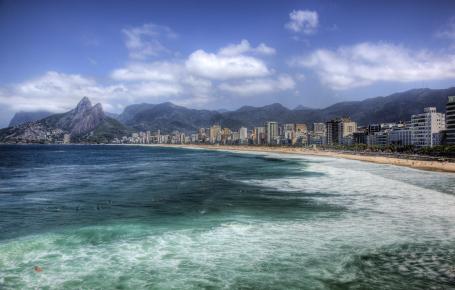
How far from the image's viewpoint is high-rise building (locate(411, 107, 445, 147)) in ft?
550

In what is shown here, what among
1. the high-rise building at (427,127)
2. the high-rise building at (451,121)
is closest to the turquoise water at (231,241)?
the high-rise building at (451,121)

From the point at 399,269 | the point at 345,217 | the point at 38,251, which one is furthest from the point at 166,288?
the point at 345,217

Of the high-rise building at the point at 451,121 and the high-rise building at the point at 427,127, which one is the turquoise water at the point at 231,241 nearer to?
the high-rise building at the point at 451,121

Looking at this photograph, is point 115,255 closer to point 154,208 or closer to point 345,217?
point 154,208

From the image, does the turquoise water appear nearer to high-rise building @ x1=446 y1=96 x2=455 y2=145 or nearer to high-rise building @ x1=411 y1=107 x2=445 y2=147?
high-rise building @ x1=446 y1=96 x2=455 y2=145

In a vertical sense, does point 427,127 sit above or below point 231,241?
above

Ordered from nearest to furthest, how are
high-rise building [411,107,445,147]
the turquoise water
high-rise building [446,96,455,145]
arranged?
the turquoise water < high-rise building [446,96,455,145] < high-rise building [411,107,445,147]

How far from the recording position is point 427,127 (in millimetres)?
170625

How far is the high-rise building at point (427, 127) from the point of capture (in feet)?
550

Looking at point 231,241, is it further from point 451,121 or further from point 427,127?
point 427,127

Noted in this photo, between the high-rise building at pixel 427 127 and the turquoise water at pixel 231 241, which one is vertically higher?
the high-rise building at pixel 427 127

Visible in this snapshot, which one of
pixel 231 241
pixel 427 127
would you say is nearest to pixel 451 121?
pixel 427 127

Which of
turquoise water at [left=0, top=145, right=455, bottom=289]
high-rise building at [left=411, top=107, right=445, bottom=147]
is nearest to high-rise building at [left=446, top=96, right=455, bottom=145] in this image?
high-rise building at [left=411, top=107, right=445, bottom=147]

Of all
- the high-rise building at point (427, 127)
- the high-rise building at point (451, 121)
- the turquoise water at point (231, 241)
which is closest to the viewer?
the turquoise water at point (231, 241)
